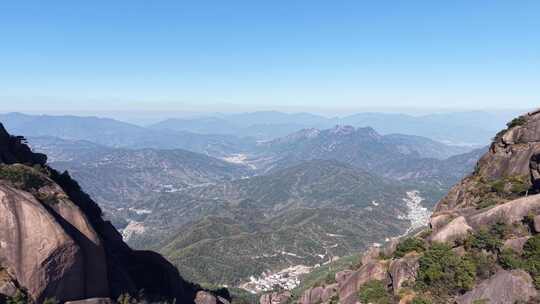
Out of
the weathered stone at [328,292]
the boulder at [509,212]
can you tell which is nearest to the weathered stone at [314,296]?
the weathered stone at [328,292]

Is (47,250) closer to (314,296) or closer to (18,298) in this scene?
(18,298)

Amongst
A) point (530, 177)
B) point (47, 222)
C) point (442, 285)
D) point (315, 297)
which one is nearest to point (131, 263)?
point (47, 222)

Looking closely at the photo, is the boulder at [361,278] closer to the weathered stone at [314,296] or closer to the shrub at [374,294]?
the shrub at [374,294]

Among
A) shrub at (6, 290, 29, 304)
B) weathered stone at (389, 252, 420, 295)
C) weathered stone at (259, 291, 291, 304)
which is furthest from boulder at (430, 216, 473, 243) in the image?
weathered stone at (259, 291, 291, 304)

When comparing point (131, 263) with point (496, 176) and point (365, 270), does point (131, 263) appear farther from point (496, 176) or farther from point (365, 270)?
point (496, 176)

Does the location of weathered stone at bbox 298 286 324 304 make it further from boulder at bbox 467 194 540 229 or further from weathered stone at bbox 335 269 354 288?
boulder at bbox 467 194 540 229

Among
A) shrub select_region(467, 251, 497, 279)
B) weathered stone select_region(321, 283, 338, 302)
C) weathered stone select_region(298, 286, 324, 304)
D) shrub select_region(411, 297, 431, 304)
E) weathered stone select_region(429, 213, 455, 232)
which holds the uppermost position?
weathered stone select_region(429, 213, 455, 232)

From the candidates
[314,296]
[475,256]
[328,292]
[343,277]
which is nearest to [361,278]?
[343,277]
